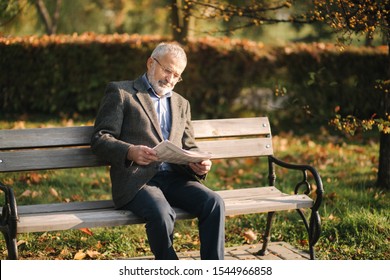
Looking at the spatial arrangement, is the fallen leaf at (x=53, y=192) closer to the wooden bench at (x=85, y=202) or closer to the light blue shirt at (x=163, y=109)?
the wooden bench at (x=85, y=202)

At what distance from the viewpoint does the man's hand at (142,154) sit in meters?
4.04

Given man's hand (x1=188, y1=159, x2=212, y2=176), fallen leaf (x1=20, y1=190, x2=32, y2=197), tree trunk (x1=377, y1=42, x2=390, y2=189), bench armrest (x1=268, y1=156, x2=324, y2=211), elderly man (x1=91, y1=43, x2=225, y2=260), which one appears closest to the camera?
elderly man (x1=91, y1=43, x2=225, y2=260)

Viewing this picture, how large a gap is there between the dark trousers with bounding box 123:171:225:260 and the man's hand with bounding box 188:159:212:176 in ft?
0.28

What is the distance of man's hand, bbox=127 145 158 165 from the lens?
404 centimetres

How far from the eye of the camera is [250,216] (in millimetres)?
5832

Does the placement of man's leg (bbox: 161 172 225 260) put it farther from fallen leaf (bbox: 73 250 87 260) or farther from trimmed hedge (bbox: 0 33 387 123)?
trimmed hedge (bbox: 0 33 387 123)

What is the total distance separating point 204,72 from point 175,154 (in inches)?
239

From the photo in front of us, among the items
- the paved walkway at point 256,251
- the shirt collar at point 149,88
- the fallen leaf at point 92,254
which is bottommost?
the paved walkway at point 256,251

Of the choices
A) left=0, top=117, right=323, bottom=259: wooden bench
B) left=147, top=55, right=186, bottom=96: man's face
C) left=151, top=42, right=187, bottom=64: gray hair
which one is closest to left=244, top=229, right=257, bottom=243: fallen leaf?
left=0, top=117, right=323, bottom=259: wooden bench

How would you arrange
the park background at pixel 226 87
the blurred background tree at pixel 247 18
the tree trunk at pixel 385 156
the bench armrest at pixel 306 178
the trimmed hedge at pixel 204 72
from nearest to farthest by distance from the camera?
the bench armrest at pixel 306 178, the blurred background tree at pixel 247 18, the tree trunk at pixel 385 156, the park background at pixel 226 87, the trimmed hedge at pixel 204 72

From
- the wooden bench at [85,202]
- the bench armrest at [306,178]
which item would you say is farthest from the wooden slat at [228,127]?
the bench armrest at [306,178]

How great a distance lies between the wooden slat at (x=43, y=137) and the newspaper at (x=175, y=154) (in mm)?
750

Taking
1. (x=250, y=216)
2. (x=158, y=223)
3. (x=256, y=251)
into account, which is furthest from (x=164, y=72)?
(x=250, y=216)

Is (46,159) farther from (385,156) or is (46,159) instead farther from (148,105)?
(385,156)
